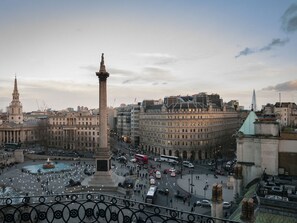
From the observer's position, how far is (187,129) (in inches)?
2798

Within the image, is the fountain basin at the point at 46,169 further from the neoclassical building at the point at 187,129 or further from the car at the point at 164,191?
the neoclassical building at the point at 187,129

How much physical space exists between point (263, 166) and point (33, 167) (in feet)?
143

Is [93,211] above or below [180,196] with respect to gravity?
above

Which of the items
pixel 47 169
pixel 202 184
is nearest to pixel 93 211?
pixel 202 184

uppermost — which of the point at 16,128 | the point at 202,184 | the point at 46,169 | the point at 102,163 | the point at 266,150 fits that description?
the point at 16,128

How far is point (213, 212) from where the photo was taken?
1706cm

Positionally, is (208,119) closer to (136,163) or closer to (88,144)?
(136,163)

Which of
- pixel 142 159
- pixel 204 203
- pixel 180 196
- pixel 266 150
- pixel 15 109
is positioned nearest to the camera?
pixel 266 150

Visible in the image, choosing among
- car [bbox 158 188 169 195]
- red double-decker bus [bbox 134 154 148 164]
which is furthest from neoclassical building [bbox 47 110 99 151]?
car [bbox 158 188 169 195]

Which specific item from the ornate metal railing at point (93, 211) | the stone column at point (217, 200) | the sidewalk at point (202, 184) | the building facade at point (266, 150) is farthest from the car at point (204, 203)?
the ornate metal railing at point (93, 211)

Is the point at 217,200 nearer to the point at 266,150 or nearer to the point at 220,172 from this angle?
the point at 266,150

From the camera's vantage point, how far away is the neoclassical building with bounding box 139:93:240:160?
7088cm

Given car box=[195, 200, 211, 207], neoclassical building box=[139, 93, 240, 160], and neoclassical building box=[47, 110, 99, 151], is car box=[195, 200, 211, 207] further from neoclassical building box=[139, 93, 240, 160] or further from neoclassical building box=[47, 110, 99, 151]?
neoclassical building box=[47, 110, 99, 151]

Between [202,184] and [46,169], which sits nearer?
[202,184]
